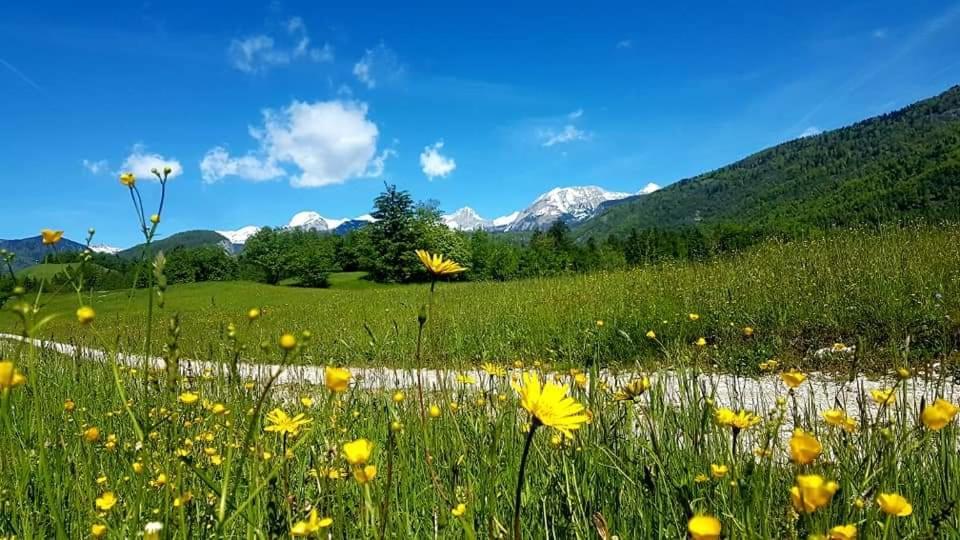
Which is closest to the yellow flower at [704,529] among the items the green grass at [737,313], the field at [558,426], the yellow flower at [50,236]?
the field at [558,426]

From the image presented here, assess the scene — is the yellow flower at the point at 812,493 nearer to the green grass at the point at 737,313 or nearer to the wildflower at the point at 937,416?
the wildflower at the point at 937,416

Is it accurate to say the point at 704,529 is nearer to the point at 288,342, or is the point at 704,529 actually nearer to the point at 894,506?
the point at 894,506

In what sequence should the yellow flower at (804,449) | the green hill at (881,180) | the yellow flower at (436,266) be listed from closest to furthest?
the yellow flower at (804,449) → the yellow flower at (436,266) → the green hill at (881,180)

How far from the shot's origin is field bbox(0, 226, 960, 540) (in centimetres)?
110

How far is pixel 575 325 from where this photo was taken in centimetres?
845

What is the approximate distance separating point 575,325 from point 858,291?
143 inches

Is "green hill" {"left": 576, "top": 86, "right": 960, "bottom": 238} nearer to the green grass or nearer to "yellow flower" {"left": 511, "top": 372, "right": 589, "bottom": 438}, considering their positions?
the green grass

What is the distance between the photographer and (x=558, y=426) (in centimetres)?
82

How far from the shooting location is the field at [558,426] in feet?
3.60

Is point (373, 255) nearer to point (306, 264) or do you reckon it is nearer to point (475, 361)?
point (306, 264)

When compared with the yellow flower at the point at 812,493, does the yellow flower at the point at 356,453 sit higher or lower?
higher

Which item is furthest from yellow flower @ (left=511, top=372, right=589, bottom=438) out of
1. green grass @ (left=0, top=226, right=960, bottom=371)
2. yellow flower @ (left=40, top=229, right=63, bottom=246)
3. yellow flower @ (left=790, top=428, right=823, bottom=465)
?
green grass @ (left=0, top=226, right=960, bottom=371)

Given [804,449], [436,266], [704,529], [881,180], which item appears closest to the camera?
[704,529]

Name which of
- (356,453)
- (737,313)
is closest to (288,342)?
(356,453)
